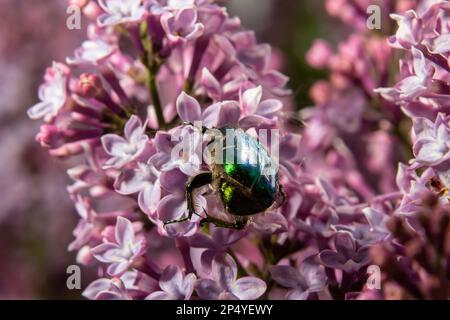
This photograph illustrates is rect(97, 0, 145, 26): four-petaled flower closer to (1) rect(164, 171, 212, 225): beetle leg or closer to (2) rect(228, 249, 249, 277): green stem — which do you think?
(1) rect(164, 171, 212, 225): beetle leg

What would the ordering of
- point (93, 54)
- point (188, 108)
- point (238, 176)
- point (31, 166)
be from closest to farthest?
point (238, 176) → point (188, 108) → point (93, 54) → point (31, 166)

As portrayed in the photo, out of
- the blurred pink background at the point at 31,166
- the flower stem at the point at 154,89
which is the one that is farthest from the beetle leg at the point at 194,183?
the blurred pink background at the point at 31,166

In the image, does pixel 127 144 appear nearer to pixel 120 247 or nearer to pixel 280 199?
pixel 120 247

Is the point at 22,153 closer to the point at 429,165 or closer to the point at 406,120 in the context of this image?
the point at 406,120

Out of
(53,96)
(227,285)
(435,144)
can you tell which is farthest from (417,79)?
(53,96)

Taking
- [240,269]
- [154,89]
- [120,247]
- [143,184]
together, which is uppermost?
[154,89]

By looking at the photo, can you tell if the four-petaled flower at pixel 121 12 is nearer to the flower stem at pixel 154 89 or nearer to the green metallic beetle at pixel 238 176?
the flower stem at pixel 154 89
